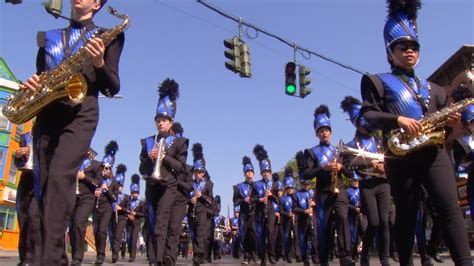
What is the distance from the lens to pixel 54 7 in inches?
387

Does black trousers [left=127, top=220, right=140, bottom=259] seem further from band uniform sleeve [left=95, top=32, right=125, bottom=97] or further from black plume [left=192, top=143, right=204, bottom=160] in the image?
band uniform sleeve [left=95, top=32, right=125, bottom=97]

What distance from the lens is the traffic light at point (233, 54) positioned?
46.4 ft

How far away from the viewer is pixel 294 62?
15688mm

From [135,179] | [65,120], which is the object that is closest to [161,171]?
[65,120]

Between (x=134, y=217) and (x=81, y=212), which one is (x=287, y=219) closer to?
(x=134, y=217)

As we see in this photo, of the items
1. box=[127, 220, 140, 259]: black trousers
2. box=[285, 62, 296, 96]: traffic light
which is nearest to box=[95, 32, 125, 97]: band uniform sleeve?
box=[285, 62, 296, 96]: traffic light

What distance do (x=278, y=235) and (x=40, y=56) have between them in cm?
1338

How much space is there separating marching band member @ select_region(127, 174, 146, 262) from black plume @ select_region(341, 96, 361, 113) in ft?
31.4

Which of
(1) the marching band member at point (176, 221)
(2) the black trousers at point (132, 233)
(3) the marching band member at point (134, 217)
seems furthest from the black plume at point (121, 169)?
(1) the marching band member at point (176, 221)

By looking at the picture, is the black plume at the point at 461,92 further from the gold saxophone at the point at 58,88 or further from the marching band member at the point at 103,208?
the marching band member at the point at 103,208

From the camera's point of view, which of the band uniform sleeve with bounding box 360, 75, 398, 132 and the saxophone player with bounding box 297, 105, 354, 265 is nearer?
the band uniform sleeve with bounding box 360, 75, 398, 132

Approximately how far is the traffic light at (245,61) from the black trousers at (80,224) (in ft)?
20.7

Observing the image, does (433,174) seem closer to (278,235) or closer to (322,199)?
(322,199)

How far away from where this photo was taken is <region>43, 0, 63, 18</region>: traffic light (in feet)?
32.3
